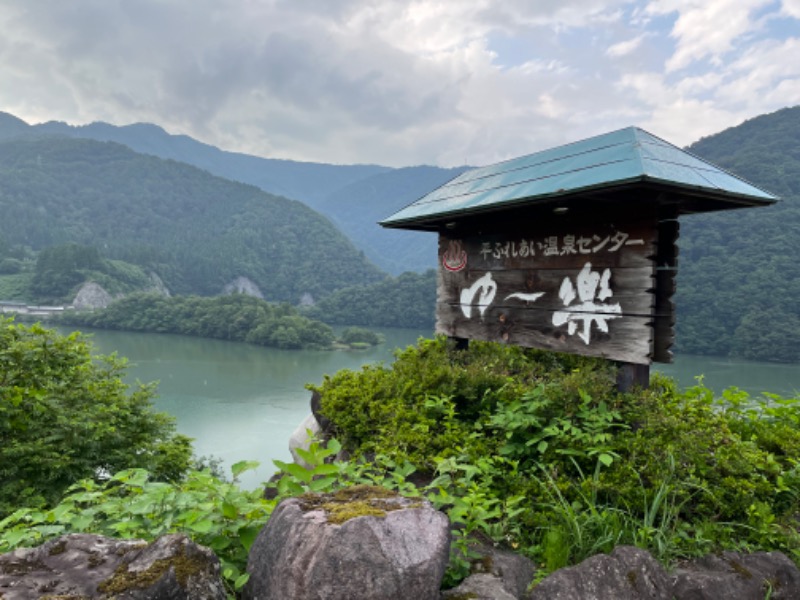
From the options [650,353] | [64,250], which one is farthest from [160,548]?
[64,250]

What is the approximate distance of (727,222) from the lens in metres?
45.6

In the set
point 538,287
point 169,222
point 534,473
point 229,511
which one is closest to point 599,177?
point 538,287

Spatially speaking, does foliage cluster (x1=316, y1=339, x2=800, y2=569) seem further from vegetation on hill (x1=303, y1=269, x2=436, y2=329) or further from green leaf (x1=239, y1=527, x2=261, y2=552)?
vegetation on hill (x1=303, y1=269, x2=436, y2=329)

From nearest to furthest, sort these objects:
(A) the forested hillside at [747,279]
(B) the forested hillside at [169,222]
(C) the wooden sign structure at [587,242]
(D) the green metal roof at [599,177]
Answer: (D) the green metal roof at [599,177] < (C) the wooden sign structure at [587,242] < (A) the forested hillside at [747,279] < (B) the forested hillside at [169,222]

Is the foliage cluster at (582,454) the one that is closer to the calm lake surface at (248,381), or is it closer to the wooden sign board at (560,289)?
the wooden sign board at (560,289)

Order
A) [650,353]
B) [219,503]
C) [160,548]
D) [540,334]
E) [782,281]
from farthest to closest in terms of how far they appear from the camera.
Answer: [782,281] < [540,334] < [650,353] < [219,503] < [160,548]

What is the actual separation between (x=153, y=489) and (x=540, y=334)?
3.00 metres

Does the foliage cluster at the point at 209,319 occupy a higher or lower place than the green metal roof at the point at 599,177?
lower

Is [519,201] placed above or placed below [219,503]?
above

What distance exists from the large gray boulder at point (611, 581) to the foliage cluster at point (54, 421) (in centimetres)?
407

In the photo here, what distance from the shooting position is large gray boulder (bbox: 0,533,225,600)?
1.45 metres

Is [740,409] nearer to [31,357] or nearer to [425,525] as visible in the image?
[425,525]

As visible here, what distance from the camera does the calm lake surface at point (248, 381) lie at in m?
21.9

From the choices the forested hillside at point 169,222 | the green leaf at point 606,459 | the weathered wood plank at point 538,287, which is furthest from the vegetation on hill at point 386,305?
the green leaf at point 606,459
